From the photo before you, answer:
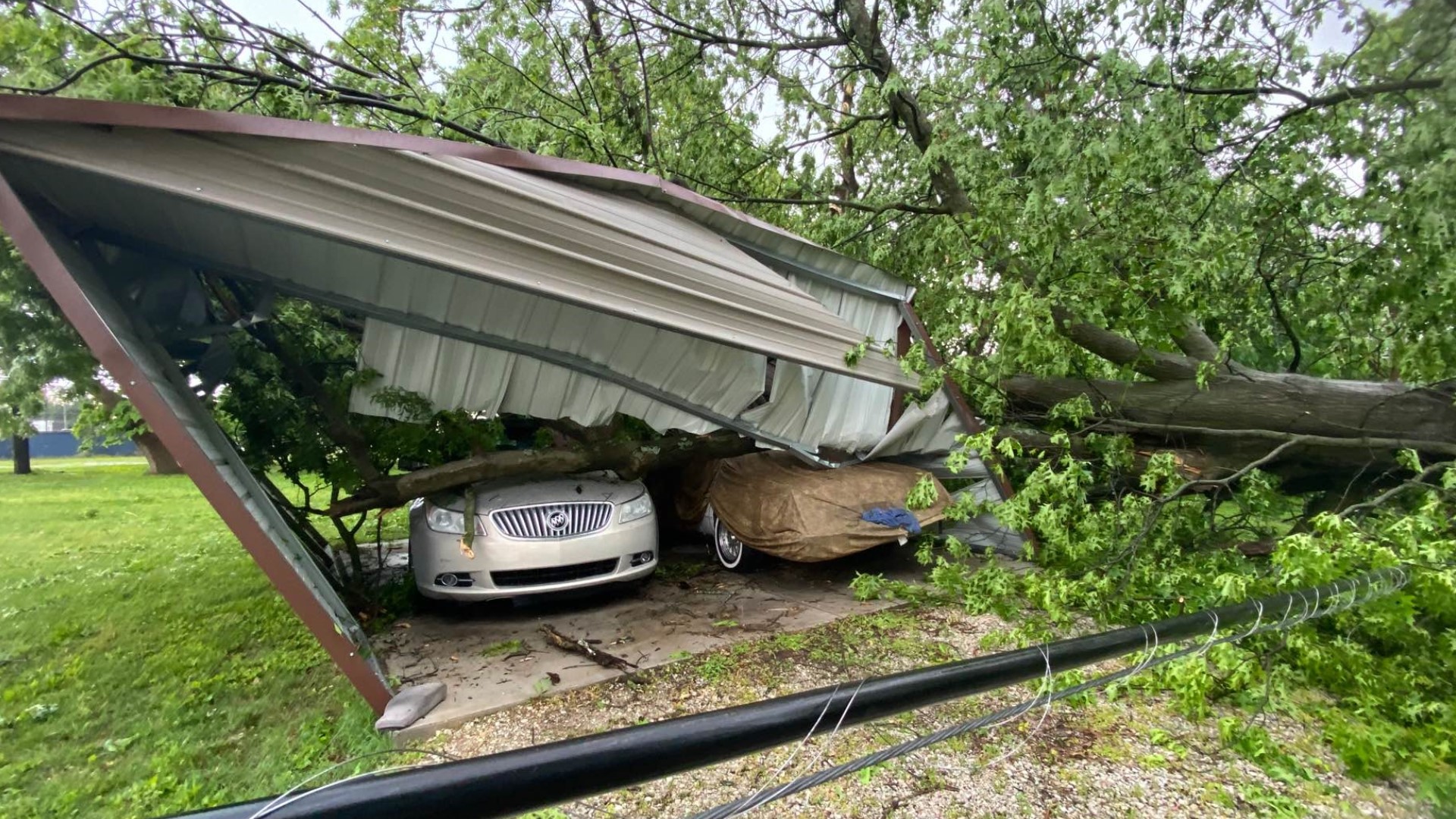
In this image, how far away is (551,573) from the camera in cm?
498

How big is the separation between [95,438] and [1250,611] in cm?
785

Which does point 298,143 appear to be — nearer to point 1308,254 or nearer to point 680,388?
point 680,388

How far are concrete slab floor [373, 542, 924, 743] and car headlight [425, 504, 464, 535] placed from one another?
75 cm

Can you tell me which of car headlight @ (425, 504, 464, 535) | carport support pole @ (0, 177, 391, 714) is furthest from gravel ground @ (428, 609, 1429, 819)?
car headlight @ (425, 504, 464, 535)

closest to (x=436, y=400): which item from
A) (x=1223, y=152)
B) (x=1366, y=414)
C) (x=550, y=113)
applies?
(x=550, y=113)

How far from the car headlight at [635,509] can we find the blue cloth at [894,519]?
1.75m

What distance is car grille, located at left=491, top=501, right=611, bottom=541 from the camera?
4875 millimetres

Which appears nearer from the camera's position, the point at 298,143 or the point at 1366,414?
the point at 298,143

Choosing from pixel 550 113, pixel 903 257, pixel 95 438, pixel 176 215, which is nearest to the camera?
pixel 176 215

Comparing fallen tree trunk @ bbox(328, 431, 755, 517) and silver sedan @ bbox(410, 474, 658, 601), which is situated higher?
fallen tree trunk @ bbox(328, 431, 755, 517)

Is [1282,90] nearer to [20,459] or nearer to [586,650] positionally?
[586,650]

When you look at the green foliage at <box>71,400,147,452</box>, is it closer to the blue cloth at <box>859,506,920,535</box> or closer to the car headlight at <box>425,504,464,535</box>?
the car headlight at <box>425,504,464,535</box>

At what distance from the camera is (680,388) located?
5.72 metres

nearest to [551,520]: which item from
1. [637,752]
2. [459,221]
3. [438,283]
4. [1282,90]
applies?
[438,283]
